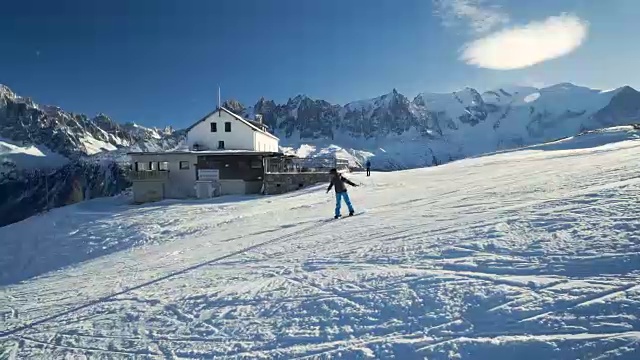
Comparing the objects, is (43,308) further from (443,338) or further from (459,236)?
(459,236)

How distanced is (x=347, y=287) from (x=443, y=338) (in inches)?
89.7

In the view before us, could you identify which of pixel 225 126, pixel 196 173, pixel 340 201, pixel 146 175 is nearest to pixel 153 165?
pixel 146 175

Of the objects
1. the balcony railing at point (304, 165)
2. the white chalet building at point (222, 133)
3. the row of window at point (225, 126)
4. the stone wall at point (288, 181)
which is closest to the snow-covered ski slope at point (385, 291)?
the stone wall at point (288, 181)

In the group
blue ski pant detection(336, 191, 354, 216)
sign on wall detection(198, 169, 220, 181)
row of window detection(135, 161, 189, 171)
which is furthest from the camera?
row of window detection(135, 161, 189, 171)

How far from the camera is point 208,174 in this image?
38969 mm

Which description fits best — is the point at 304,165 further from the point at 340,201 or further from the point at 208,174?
the point at 340,201

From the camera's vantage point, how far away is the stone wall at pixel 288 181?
34.8 metres

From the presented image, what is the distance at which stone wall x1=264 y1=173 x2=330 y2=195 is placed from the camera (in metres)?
34.8

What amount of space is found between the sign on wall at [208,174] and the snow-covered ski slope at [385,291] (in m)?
25.4

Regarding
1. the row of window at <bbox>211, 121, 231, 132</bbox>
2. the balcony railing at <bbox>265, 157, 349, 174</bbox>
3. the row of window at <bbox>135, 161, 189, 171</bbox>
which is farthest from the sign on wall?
the row of window at <bbox>211, 121, 231, 132</bbox>

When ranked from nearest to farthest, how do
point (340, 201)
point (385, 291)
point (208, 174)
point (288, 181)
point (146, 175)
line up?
1. point (385, 291)
2. point (340, 201)
3. point (288, 181)
4. point (146, 175)
5. point (208, 174)

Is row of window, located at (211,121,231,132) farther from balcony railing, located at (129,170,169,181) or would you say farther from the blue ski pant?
the blue ski pant

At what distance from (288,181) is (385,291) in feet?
93.7

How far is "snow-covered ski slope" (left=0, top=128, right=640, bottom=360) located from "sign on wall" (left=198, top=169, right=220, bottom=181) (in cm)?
2535
